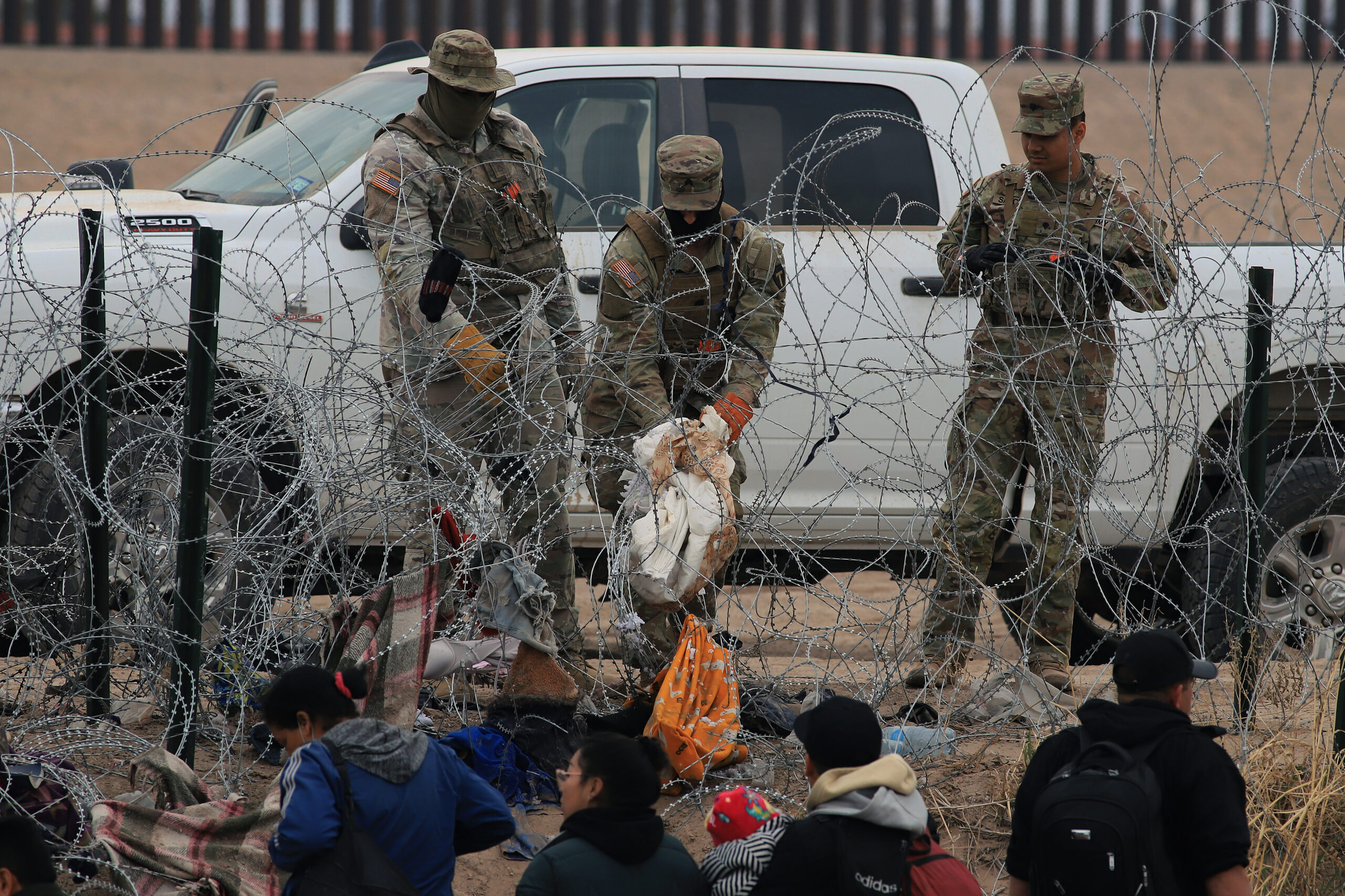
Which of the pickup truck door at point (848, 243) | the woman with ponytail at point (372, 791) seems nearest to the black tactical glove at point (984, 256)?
the pickup truck door at point (848, 243)

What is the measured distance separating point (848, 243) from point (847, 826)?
292cm

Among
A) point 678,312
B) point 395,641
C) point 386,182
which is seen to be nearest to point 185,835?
point 395,641

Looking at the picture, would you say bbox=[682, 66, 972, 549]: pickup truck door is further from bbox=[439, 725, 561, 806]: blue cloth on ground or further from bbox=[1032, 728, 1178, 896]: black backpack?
bbox=[1032, 728, 1178, 896]: black backpack

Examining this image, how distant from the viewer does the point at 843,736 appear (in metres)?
2.54

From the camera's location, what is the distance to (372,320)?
4.82 meters

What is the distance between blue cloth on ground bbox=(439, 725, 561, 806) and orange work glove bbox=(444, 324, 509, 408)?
882 mm

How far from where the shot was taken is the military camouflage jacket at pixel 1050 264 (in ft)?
14.0

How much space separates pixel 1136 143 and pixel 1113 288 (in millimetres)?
19304

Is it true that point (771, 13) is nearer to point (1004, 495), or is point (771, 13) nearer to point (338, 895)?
point (1004, 495)

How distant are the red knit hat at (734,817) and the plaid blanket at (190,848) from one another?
0.93m

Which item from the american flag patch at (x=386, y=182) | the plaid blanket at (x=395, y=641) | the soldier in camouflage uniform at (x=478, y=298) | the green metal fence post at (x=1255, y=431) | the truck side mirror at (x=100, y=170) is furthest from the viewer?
the truck side mirror at (x=100, y=170)

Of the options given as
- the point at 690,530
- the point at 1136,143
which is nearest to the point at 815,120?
the point at 690,530

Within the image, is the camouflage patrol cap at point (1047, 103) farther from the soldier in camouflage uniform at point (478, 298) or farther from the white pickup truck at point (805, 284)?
the soldier in camouflage uniform at point (478, 298)

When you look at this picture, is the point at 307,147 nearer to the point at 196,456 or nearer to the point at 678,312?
the point at 678,312
